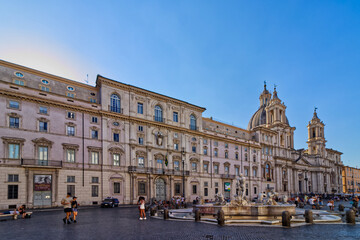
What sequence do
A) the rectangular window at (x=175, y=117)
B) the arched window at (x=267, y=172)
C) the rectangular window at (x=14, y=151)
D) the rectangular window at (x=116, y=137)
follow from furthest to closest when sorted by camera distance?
the arched window at (x=267, y=172)
the rectangular window at (x=175, y=117)
the rectangular window at (x=116, y=137)
the rectangular window at (x=14, y=151)

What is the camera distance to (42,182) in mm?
35781

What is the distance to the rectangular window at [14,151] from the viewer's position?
34.2m

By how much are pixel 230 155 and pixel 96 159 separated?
2936 centimetres

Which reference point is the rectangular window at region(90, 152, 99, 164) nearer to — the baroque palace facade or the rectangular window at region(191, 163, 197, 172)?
the baroque palace facade

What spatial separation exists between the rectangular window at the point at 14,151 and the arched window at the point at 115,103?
13308 mm

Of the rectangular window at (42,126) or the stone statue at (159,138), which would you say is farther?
the stone statue at (159,138)

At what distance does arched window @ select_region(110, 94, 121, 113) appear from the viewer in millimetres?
44594

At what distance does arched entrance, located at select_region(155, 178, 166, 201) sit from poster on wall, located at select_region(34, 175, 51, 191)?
53.8 feet

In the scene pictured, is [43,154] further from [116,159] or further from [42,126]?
[116,159]

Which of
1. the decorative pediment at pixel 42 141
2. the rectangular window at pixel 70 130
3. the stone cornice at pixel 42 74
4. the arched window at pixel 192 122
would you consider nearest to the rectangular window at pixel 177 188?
the arched window at pixel 192 122

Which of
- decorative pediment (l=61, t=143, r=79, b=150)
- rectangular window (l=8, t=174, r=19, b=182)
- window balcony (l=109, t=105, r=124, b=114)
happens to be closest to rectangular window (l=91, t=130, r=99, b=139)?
decorative pediment (l=61, t=143, r=79, b=150)

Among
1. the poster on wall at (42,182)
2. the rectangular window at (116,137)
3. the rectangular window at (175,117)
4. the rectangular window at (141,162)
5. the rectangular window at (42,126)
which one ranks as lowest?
the poster on wall at (42,182)

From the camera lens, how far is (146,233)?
49.5 feet

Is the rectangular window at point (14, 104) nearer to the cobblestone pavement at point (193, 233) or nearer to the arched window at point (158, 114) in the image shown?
the arched window at point (158, 114)
